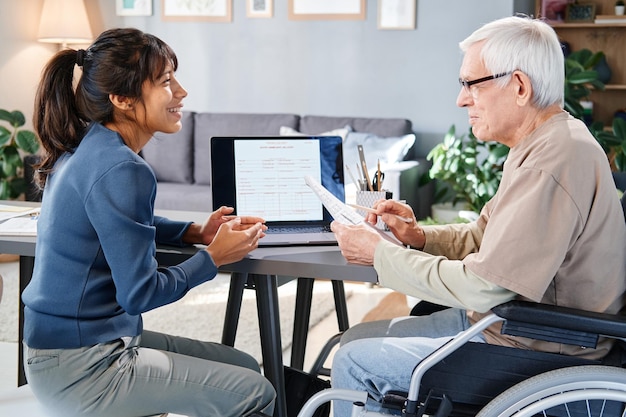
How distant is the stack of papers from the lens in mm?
2113

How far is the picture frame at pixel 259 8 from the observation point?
5570 mm

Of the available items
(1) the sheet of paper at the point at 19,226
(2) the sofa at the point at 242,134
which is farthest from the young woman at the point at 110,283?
(2) the sofa at the point at 242,134

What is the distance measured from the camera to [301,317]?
268cm

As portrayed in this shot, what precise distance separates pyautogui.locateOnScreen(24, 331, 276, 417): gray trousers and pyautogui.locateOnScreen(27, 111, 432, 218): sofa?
9.83 ft

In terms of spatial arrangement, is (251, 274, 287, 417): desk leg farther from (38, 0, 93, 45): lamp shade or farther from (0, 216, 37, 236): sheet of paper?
(38, 0, 93, 45): lamp shade

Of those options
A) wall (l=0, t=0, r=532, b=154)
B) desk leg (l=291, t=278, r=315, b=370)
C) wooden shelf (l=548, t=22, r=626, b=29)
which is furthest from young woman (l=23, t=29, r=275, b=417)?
wooden shelf (l=548, t=22, r=626, b=29)

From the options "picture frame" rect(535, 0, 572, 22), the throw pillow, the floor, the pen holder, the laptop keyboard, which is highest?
"picture frame" rect(535, 0, 572, 22)

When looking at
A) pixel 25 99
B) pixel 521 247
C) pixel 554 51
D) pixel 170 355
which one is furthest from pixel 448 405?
pixel 25 99

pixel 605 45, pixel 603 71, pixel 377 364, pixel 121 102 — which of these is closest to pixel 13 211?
pixel 121 102

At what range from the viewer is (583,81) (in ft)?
14.2

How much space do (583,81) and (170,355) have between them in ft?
10.5

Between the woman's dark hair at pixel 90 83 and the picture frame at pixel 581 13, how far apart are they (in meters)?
4.66

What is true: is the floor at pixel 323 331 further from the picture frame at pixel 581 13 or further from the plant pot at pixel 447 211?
the picture frame at pixel 581 13

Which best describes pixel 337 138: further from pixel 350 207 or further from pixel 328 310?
pixel 328 310
